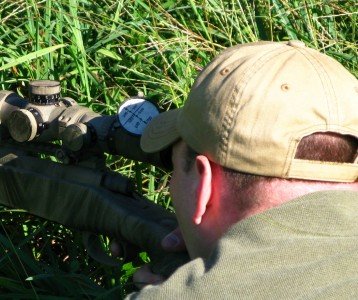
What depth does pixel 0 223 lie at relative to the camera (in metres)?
4.05

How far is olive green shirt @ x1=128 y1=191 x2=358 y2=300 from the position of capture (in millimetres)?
2189

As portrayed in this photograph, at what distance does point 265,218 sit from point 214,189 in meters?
0.22

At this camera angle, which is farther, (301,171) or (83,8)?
(83,8)

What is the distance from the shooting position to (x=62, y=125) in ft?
11.4

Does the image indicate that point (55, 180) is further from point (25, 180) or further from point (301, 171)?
point (301, 171)

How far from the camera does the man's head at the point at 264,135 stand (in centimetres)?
240

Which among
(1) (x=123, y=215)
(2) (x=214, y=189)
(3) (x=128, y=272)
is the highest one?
(2) (x=214, y=189)

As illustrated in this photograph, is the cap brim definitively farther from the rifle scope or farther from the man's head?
the rifle scope

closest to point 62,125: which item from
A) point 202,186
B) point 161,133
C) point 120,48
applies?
point 161,133

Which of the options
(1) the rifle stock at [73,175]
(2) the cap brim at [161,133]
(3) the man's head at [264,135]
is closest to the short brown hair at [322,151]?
(3) the man's head at [264,135]

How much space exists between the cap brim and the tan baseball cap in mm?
146

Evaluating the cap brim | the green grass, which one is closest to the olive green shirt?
the cap brim

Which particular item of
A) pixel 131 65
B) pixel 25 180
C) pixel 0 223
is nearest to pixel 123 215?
pixel 25 180

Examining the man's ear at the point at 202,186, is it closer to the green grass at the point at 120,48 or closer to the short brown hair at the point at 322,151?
the short brown hair at the point at 322,151
